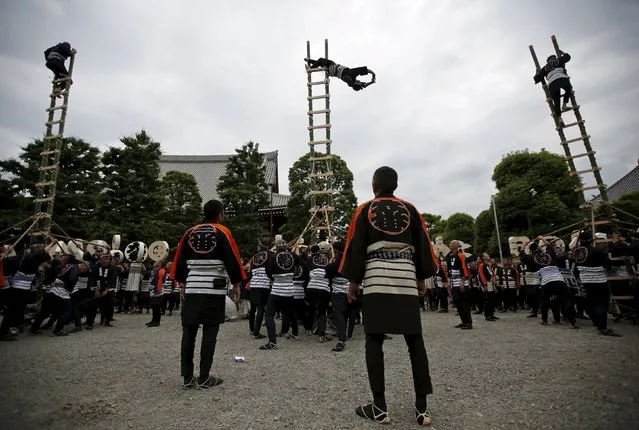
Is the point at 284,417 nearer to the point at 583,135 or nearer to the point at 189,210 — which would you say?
the point at 583,135

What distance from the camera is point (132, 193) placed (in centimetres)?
1819

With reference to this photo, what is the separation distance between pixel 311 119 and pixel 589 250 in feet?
29.9

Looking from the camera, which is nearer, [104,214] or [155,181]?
[104,214]

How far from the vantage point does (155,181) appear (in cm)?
1900

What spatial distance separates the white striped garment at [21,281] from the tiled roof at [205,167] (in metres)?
29.4

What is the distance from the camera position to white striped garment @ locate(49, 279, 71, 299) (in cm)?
792

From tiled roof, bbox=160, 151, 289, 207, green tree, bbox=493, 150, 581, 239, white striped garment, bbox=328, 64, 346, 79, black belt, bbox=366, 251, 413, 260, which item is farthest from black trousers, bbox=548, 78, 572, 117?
tiled roof, bbox=160, 151, 289, 207

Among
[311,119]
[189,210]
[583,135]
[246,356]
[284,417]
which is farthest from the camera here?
[189,210]

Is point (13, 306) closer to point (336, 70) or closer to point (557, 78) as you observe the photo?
point (336, 70)

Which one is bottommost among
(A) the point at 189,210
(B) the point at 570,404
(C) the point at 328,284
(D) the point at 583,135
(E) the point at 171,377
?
(B) the point at 570,404

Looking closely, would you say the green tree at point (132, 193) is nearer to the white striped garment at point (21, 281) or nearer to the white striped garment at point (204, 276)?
the white striped garment at point (21, 281)

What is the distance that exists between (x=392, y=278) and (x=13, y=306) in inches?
335

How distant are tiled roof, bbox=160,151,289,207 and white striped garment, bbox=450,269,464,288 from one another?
95.0 feet

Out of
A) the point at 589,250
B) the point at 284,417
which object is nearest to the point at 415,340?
the point at 284,417
